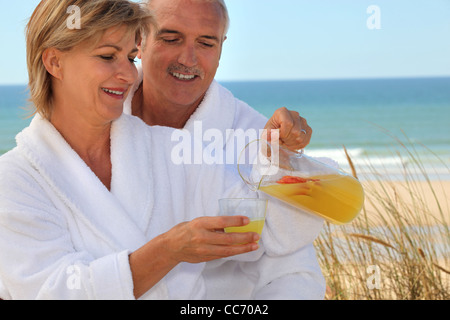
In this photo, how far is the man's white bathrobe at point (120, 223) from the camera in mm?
1937

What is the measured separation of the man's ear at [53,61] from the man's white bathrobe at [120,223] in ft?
0.59

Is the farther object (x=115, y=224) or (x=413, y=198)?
(x=413, y=198)

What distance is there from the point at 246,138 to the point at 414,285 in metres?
1.39

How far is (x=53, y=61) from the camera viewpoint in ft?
7.21

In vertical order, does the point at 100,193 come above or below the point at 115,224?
above

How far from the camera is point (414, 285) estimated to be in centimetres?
343

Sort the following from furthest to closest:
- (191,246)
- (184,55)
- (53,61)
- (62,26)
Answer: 1. (184,55)
2. (53,61)
3. (62,26)
4. (191,246)

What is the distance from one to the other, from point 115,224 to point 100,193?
4.9 inches

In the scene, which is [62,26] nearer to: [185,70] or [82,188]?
[82,188]

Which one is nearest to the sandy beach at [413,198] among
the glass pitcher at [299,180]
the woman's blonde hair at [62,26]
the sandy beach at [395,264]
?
the sandy beach at [395,264]

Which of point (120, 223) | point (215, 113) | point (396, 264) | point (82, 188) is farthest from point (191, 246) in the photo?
point (396, 264)
